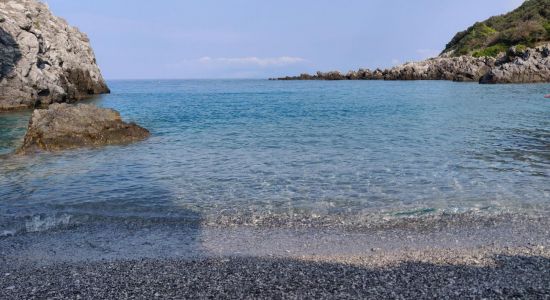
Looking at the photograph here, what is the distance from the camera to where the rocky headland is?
96000 millimetres

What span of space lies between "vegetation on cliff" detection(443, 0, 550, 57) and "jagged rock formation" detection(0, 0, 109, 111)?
115 meters

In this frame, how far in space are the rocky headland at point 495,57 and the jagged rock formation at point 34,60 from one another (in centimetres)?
8697

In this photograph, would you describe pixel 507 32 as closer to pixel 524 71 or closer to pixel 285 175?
pixel 524 71

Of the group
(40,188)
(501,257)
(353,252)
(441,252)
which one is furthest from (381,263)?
(40,188)

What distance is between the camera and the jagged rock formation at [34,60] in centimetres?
5406

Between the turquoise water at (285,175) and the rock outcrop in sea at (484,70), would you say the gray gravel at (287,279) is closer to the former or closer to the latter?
the turquoise water at (285,175)

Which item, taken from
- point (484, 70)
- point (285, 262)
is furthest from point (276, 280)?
point (484, 70)

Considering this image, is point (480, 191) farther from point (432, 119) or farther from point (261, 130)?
point (432, 119)

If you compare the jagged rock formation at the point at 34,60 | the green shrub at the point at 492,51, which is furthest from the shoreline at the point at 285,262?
the green shrub at the point at 492,51

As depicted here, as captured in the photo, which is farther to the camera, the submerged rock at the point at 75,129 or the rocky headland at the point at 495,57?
the rocky headland at the point at 495,57

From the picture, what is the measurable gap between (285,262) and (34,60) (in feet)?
198

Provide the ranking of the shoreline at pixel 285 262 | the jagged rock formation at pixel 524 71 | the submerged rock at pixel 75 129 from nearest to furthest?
the shoreline at pixel 285 262
the submerged rock at pixel 75 129
the jagged rock formation at pixel 524 71

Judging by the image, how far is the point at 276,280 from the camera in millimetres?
8594

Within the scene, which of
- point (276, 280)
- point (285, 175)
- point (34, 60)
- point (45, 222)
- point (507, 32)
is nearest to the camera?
point (276, 280)
